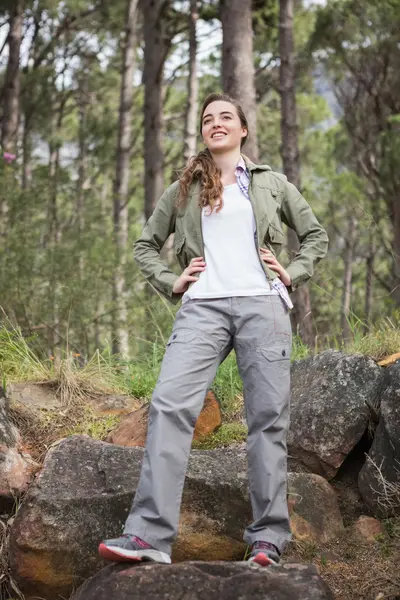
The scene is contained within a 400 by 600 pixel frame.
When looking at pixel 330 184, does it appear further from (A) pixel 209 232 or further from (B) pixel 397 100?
(A) pixel 209 232

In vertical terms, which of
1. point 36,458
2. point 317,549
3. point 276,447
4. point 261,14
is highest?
point 261,14

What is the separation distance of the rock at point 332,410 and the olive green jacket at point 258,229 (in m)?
0.91

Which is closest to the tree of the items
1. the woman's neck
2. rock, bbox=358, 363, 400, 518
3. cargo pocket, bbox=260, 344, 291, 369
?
rock, bbox=358, 363, 400, 518

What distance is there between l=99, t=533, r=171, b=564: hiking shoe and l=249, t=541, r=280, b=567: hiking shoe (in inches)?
13.1

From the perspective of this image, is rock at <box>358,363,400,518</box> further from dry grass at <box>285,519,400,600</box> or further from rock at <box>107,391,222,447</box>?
rock at <box>107,391,222,447</box>

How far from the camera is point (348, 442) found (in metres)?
3.88

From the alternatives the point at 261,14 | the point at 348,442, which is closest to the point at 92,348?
the point at 348,442

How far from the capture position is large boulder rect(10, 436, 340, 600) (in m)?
3.30

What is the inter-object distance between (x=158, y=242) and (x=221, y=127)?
1.97 feet

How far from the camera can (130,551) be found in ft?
8.89

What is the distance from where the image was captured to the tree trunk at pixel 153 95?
36.1 feet

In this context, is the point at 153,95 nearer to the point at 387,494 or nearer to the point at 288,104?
the point at 288,104

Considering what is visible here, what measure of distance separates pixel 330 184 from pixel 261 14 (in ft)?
40.2

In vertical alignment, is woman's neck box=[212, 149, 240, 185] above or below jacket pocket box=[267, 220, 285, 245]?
above
